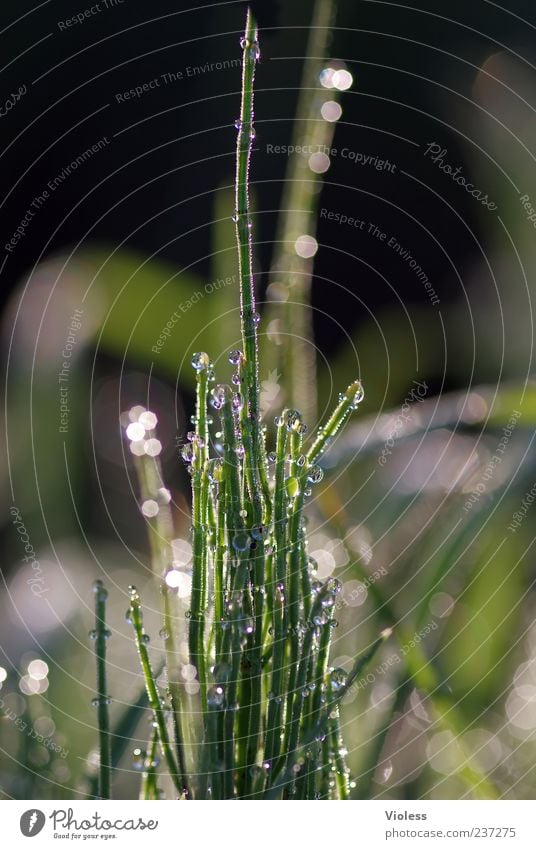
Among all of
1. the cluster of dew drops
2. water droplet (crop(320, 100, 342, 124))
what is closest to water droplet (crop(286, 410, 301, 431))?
the cluster of dew drops

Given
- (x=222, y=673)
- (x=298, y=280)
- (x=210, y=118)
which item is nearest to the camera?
(x=222, y=673)

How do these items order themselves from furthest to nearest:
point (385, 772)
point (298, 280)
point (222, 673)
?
1. point (298, 280)
2. point (385, 772)
3. point (222, 673)

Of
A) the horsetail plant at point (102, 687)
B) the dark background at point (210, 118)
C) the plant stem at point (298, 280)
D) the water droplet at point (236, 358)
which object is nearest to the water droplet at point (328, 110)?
the plant stem at point (298, 280)

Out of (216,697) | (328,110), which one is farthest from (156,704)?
(328,110)

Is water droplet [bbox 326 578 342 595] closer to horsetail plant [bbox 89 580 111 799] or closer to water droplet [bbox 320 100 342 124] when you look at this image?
horsetail plant [bbox 89 580 111 799]

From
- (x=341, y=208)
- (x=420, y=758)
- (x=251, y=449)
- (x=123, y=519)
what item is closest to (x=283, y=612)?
(x=251, y=449)

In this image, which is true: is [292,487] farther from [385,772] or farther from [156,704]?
[385,772]

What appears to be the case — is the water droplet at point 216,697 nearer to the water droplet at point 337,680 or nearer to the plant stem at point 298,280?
the water droplet at point 337,680
